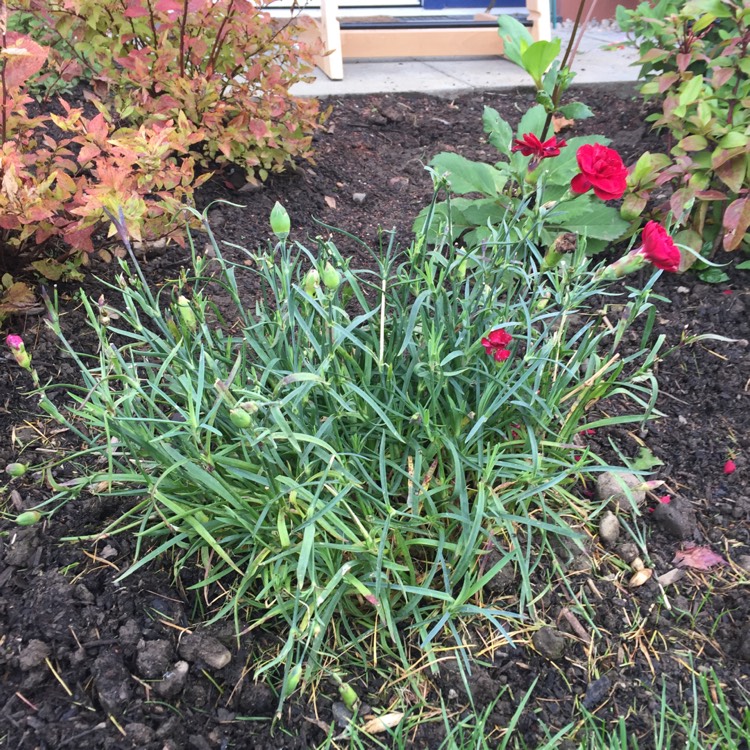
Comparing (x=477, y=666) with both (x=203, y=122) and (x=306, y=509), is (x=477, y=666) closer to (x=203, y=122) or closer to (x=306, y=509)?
(x=306, y=509)

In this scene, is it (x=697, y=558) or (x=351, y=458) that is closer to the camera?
(x=351, y=458)

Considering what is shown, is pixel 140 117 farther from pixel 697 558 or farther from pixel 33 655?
pixel 697 558

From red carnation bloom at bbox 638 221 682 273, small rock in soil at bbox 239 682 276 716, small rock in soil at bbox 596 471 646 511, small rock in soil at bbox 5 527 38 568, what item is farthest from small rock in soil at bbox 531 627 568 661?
small rock in soil at bbox 5 527 38 568

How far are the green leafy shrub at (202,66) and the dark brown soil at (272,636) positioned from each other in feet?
3.08

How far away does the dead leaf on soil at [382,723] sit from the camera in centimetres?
129

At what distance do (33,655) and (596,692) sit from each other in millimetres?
1093

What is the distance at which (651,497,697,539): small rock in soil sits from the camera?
165 centimetres

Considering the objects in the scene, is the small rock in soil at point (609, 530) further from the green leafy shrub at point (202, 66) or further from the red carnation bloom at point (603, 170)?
the green leafy shrub at point (202, 66)

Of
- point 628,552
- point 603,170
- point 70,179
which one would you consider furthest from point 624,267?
point 70,179

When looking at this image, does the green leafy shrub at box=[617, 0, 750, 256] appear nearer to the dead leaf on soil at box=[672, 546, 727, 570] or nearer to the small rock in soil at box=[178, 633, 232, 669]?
the dead leaf on soil at box=[672, 546, 727, 570]

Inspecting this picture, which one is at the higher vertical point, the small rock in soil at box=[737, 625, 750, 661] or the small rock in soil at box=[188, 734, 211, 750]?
the small rock in soil at box=[188, 734, 211, 750]

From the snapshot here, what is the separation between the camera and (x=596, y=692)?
1.37 metres

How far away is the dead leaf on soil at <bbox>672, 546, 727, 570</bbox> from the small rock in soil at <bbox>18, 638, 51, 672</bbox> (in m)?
1.36

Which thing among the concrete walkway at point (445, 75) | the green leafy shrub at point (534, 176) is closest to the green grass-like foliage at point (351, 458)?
the green leafy shrub at point (534, 176)
